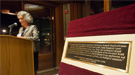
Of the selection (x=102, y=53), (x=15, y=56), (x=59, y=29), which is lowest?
(x=15, y=56)

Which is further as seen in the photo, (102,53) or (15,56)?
(15,56)

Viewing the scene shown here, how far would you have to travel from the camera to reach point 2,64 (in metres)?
1.31

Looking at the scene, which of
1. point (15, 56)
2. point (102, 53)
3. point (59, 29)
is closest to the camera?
point (102, 53)

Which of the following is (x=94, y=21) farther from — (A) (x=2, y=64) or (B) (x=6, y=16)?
(B) (x=6, y=16)

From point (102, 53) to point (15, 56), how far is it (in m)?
1.19

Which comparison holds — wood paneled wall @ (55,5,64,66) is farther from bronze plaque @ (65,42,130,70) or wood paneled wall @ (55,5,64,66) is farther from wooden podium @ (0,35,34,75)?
bronze plaque @ (65,42,130,70)

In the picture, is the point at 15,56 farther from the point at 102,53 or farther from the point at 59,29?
the point at 59,29

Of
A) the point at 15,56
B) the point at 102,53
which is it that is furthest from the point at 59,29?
the point at 102,53

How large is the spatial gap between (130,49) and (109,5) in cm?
277

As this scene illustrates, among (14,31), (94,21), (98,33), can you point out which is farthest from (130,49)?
(14,31)

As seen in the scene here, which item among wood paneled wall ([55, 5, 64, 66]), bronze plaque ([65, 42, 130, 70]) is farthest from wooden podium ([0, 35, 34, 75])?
wood paneled wall ([55, 5, 64, 66])

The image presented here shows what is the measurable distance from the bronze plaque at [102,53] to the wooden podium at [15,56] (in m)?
0.80

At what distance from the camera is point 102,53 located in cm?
82

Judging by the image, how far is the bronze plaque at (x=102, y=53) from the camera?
70 cm
